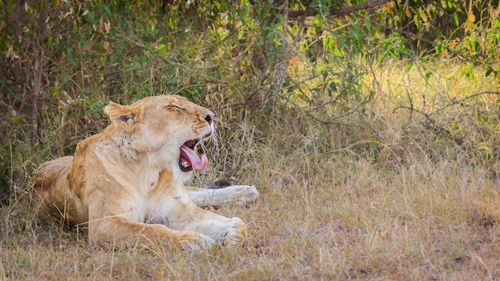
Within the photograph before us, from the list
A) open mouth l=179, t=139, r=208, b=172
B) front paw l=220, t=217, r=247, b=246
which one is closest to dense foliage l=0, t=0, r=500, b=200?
open mouth l=179, t=139, r=208, b=172

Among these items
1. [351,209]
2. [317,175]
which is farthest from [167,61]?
[351,209]

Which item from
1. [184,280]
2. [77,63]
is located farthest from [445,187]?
[77,63]

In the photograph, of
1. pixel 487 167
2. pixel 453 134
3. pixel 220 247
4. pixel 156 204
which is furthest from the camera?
pixel 453 134

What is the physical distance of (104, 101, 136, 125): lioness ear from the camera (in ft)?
17.0

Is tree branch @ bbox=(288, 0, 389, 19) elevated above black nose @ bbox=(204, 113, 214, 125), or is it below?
above

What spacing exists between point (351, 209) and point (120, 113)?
1.25m

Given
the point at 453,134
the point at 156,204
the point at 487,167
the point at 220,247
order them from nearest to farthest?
the point at 220,247 < the point at 156,204 < the point at 487,167 < the point at 453,134

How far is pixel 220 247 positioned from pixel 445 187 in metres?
1.28

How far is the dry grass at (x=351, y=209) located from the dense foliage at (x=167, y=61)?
22 centimetres

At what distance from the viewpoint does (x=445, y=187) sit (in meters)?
5.34

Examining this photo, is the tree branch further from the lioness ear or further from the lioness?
the lioness ear

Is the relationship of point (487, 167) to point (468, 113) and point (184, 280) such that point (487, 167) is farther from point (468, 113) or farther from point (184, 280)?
point (184, 280)

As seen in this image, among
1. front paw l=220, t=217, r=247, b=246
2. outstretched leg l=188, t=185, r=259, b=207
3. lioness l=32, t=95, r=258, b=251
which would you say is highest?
lioness l=32, t=95, r=258, b=251

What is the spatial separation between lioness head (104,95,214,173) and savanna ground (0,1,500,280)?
1.64 ft
